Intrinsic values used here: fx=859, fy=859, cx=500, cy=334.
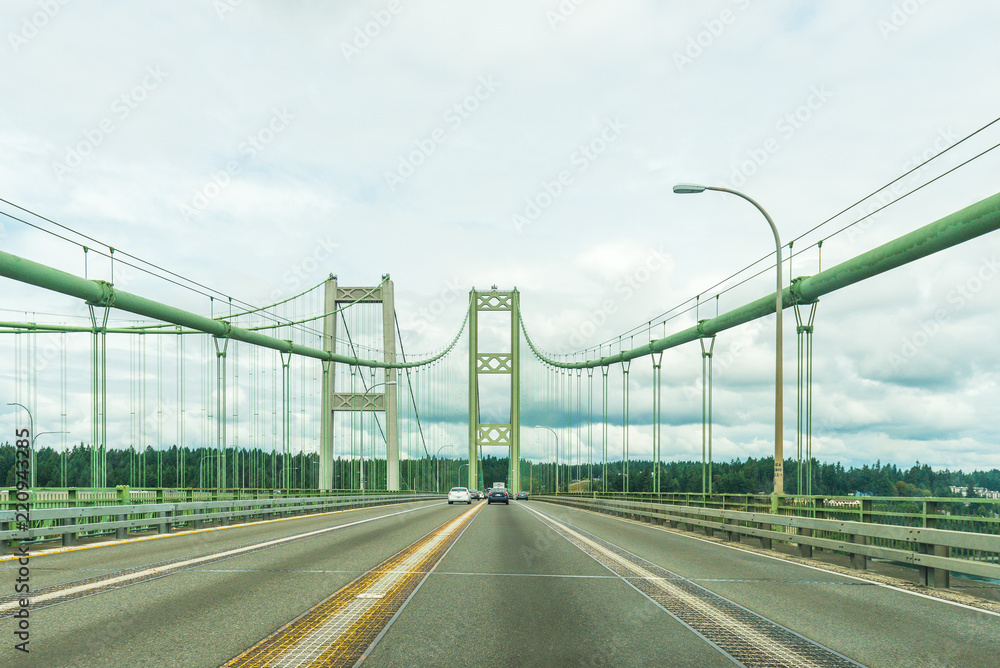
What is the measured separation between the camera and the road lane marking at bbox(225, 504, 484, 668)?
6121 millimetres

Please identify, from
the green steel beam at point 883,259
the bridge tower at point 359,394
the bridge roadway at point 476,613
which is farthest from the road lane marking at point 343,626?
the bridge tower at point 359,394

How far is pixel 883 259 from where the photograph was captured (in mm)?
21906

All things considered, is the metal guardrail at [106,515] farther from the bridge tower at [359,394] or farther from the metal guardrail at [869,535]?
the bridge tower at [359,394]

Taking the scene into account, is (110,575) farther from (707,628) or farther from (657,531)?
(657,531)

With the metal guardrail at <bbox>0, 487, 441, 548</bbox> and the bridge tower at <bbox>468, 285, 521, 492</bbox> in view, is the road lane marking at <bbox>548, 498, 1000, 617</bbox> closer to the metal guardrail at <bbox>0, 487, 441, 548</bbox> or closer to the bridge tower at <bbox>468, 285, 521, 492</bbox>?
the metal guardrail at <bbox>0, 487, 441, 548</bbox>

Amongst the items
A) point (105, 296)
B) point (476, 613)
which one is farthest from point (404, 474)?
point (476, 613)

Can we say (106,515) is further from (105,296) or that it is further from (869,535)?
(869,535)

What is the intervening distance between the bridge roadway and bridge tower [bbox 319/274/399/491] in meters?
40.9

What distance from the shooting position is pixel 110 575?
1088 cm

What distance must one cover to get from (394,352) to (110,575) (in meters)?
56.7

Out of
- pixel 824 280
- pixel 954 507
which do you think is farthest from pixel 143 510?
pixel 824 280

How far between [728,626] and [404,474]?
77.4 m

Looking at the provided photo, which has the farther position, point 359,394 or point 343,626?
point 359,394

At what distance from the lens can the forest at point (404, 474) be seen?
30.0m
